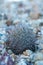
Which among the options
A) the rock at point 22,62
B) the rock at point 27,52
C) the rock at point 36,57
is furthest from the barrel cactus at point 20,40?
the rock at point 22,62

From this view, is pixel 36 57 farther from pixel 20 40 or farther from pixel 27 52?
pixel 20 40

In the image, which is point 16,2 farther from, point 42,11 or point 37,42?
Answer: point 37,42

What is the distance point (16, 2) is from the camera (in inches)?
459

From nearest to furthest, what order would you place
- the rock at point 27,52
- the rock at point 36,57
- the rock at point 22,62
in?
the rock at point 22,62
the rock at point 36,57
the rock at point 27,52

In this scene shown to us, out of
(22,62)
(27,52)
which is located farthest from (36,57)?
(22,62)

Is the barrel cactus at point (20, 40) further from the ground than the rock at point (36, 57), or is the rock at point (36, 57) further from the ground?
the barrel cactus at point (20, 40)

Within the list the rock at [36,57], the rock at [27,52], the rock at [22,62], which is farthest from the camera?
the rock at [27,52]

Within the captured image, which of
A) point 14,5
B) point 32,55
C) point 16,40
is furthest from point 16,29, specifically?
point 14,5

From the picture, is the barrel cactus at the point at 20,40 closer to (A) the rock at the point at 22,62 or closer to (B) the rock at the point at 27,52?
(B) the rock at the point at 27,52

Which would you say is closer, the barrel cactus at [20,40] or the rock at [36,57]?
the rock at [36,57]

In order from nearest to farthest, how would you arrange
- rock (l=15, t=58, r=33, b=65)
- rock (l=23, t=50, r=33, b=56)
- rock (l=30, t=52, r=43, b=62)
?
rock (l=15, t=58, r=33, b=65), rock (l=30, t=52, r=43, b=62), rock (l=23, t=50, r=33, b=56)

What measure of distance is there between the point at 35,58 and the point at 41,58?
0.10 meters

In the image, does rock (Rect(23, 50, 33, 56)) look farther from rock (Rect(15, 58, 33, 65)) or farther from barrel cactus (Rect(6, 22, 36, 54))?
rock (Rect(15, 58, 33, 65))

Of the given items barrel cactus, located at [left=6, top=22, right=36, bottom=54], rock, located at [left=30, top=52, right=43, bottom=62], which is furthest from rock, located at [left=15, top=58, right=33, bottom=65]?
barrel cactus, located at [left=6, top=22, right=36, bottom=54]
